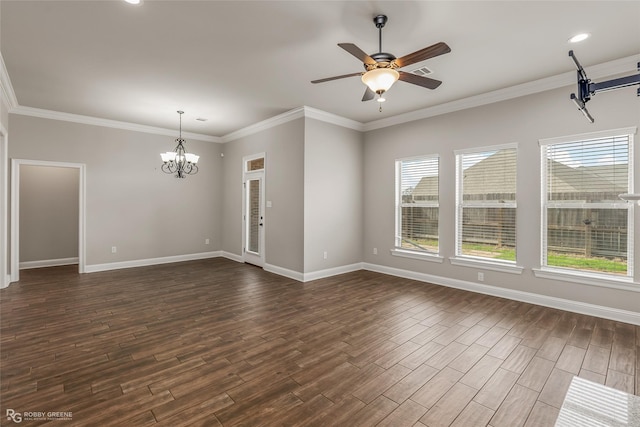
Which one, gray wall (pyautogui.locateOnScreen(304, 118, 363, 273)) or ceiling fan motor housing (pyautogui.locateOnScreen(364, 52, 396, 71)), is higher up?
ceiling fan motor housing (pyautogui.locateOnScreen(364, 52, 396, 71))

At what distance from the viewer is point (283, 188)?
19.1ft

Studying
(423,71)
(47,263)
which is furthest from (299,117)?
(47,263)

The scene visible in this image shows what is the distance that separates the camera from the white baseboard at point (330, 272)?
214 inches

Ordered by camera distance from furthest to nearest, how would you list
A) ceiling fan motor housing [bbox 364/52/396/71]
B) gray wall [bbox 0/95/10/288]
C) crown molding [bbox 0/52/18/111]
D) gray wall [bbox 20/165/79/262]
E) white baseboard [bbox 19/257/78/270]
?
gray wall [bbox 20/165/79/262] < white baseboard [bbox 19/257/78/270] < gray wall [bbox 0/95/10/288] < crown molding [bbox 0/52/18/111] < ceiling fan motor housing [bbox 364/52/396/71]

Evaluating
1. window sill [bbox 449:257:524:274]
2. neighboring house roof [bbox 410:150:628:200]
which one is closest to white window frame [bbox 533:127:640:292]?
neighboring house roof [bbox 410:150:628:200]

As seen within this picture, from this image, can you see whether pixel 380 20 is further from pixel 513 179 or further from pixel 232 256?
pixel 232 256

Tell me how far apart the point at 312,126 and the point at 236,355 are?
3.99 meters

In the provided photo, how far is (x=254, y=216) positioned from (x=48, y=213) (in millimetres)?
4579

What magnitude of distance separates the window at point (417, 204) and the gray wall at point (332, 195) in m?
0.90

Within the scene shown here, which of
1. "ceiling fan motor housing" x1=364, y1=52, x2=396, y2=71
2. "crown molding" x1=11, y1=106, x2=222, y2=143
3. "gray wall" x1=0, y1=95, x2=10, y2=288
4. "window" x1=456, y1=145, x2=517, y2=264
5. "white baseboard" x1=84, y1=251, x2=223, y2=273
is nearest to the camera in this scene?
"ceiling fan motor housing" x1=364, y1=52, x2=396, y2=71

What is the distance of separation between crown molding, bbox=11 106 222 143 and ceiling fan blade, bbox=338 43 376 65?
228 inches

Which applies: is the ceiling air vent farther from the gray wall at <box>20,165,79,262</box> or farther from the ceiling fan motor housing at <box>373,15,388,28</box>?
the gray wall at <box>20,165,79,262</box>

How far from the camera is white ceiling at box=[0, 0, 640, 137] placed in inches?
104

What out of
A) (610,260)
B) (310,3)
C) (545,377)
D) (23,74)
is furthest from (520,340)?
(23,74)
